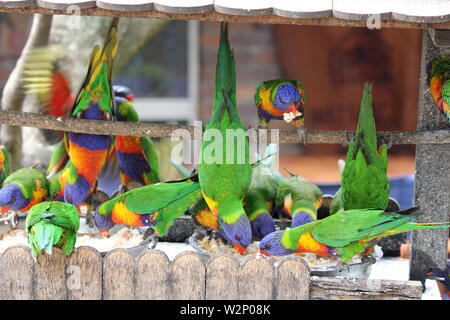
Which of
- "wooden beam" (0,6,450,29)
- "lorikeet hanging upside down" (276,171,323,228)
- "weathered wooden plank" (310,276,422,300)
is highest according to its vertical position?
"wooden beam" (0,6,450,29)

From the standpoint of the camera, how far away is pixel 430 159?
2521 mm

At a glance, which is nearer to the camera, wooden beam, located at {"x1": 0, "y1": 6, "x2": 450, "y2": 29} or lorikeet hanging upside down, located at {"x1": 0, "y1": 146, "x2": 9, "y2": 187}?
wooden beam, located at {"x1": 0, "y1": 6, "x2": 450, "y2": 29}

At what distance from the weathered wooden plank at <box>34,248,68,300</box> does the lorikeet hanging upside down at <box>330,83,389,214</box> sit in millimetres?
1068

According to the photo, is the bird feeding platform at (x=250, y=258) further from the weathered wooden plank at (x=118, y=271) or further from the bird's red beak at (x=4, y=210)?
the bird's red beak at (x=4, y=210)

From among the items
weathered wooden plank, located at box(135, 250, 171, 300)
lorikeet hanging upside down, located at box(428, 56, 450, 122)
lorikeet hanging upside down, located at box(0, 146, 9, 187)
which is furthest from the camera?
lorikeet hanging upside down, located at box(0, 146, 9, 187)

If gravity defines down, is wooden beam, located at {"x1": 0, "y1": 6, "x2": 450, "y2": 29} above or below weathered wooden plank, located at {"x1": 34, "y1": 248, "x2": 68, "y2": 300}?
above

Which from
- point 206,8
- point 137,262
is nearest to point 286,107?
point 206,8

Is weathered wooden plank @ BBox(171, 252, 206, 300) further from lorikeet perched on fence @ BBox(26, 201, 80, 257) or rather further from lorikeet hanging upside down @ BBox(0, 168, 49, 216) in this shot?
lorikeet hanging upside down @ BBox(0, 168, 49, 216)

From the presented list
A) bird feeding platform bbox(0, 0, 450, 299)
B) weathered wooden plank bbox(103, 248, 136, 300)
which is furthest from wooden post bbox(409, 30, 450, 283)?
weathered wooden plank bbox(103, 248, 136, 300)

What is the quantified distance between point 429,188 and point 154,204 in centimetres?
106

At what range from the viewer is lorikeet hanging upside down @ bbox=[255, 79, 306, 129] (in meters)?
2.54

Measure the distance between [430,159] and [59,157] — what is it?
1.67 meters

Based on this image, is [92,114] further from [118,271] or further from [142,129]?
[118,271]

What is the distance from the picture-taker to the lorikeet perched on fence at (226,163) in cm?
236
